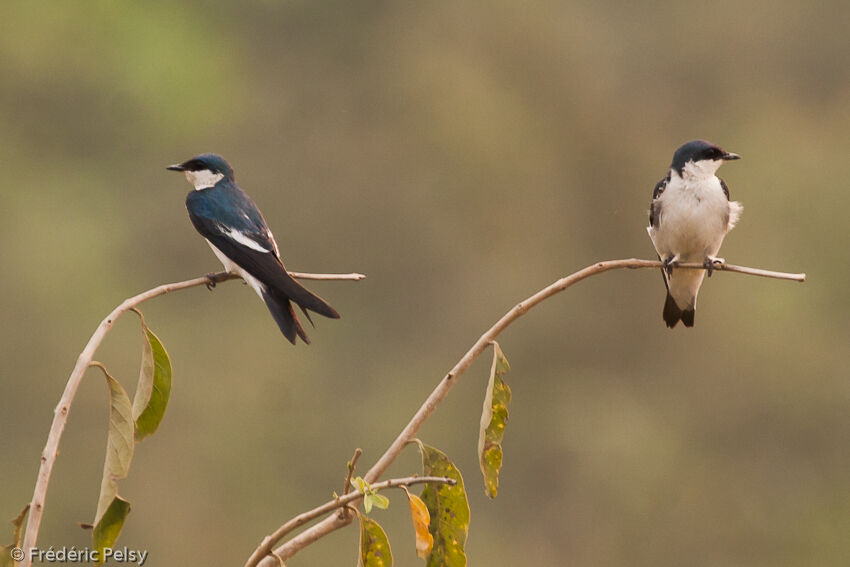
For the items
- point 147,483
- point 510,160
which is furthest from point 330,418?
point 510,160

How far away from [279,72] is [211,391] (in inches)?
382

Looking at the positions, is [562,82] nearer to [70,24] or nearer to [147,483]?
[70,24]

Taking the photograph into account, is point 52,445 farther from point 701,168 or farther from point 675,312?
point 675,312

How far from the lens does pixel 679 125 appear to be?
2606 centimetres

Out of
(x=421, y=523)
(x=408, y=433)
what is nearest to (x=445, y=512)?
(x=421, y=523)

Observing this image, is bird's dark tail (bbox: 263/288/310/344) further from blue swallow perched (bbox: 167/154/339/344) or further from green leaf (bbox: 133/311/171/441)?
green leaf (bbox: 133/311/171/441)

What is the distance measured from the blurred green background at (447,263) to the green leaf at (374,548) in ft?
52.1

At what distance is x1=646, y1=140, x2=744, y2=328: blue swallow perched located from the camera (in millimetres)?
4473

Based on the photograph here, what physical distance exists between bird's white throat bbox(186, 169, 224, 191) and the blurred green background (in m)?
13.6

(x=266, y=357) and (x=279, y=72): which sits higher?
(x=279, y=72)

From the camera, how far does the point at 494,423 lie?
2.13 meters

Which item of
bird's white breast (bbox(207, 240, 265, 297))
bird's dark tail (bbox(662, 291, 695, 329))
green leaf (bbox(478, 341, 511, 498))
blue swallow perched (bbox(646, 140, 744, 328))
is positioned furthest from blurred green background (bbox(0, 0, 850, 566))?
green leaf (bbox(478, 341, 511, 498))

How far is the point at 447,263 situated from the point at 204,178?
62.1ft

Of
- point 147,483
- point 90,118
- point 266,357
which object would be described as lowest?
Result: point 147,483
